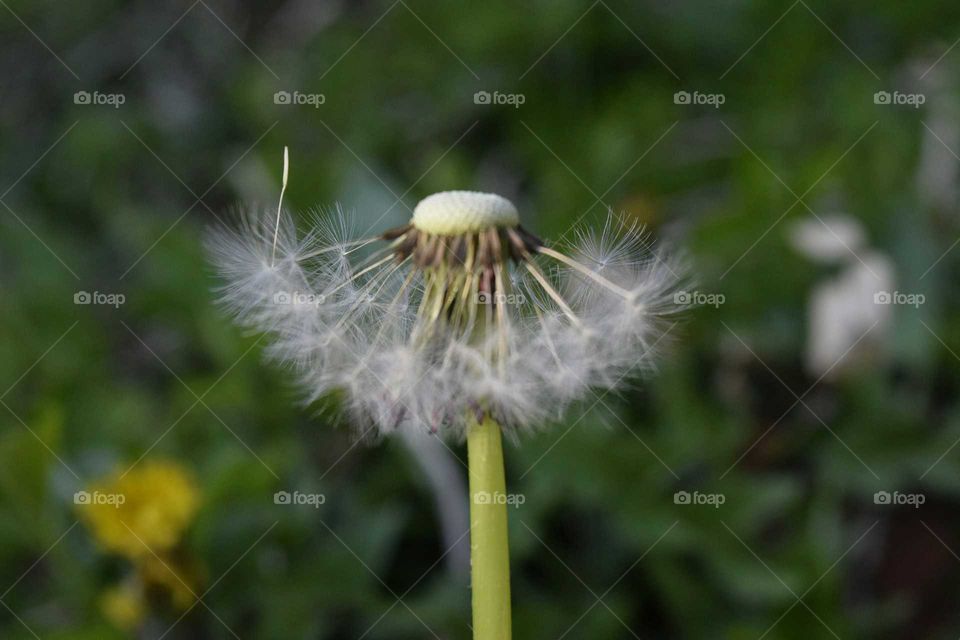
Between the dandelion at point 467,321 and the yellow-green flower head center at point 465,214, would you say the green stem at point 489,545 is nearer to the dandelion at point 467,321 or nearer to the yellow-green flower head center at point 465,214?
the dandelion at point 467,321

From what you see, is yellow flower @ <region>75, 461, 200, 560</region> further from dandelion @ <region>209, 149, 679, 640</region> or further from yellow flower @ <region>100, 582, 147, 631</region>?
dandelion @ <region>209, 149, 679, 640</region>

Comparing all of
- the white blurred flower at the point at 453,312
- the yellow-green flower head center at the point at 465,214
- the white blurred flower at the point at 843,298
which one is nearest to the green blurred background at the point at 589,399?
the white blurred flower at the point at 843,298

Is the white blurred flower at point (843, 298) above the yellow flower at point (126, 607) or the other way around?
above

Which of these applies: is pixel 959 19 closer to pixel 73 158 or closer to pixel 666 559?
pixel 666 559

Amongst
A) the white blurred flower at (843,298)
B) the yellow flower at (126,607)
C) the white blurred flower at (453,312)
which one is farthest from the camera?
the white blurred flower at (843,298)

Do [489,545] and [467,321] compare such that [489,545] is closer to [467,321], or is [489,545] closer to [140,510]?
[467,321]

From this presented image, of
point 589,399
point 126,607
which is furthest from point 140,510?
point 589,399

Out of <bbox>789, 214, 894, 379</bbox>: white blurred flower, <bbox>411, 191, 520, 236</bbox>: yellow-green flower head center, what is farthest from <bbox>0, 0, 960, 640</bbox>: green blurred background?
<bbox>411, 191, 520, 236</bbox>: yellow-green flower head center
